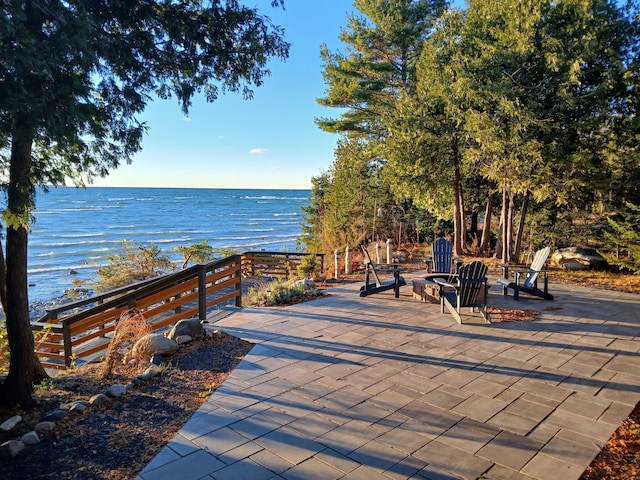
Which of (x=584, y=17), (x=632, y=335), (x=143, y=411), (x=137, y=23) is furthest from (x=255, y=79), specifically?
(x=584, y=17)

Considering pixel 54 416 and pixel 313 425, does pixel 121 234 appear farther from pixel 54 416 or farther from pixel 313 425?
pixel 313 425

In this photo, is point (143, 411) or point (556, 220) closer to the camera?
point (143, 411)

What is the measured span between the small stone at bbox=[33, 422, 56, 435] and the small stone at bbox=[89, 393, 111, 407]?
37cm

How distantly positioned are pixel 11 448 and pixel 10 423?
560 mm

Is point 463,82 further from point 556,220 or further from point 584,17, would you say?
point 556,220

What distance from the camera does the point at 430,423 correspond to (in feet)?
9.68

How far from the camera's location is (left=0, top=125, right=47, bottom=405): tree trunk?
3.25m

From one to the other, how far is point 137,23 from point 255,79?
1.14m

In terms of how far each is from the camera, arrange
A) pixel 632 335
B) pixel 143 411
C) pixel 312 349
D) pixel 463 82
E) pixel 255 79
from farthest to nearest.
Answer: pixel 463 82 < pixel 632 335 < pixel 312 349 < pixel 255 79 < pixel 143 411

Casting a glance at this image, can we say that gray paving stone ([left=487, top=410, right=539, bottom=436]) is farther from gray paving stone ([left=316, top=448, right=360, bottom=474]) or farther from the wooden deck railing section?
the wooden deck railing section

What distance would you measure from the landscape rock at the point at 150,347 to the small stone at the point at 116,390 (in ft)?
2.67

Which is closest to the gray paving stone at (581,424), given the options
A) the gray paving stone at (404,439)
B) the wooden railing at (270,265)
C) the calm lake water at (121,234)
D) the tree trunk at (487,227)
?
the gray paving stone at (404,439)

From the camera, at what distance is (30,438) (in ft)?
9.05

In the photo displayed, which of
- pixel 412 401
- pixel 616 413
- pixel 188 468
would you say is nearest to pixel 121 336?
pixel 188 468
